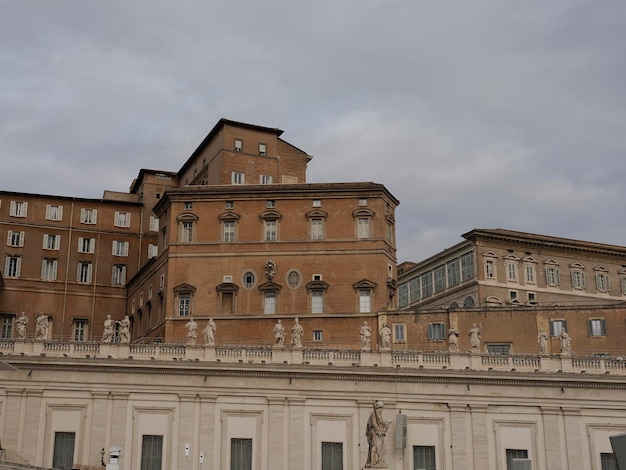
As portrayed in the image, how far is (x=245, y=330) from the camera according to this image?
221 ft

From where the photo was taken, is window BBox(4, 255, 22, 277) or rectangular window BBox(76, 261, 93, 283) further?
rectangular window BBox(76, 261, 93, 283)

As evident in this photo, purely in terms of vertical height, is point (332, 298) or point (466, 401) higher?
point (332, 298)

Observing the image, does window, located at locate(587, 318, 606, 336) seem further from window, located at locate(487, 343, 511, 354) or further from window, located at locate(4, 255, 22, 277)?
window, located at locate(4, 255, 22, 277)

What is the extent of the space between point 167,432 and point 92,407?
432cm

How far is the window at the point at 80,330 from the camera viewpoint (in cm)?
7894

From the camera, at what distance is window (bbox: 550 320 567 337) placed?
64.8 m

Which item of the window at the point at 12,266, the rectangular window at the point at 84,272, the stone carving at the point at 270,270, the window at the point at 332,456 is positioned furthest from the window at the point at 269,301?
the window at the point at 12,266

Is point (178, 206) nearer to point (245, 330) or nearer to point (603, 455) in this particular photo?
point (245, 330)

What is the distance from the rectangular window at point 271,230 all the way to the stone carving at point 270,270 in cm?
203

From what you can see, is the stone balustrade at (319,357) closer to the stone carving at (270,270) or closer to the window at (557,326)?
Result: the window at (557,326)

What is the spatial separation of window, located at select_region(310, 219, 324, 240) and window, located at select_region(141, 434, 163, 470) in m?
Result: 23.0

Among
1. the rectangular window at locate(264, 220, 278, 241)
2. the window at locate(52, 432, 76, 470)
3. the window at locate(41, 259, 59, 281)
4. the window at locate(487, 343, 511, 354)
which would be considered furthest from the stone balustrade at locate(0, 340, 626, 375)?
the window at locate(41, 259, 59, 281)

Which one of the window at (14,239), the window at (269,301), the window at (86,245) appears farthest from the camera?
the window at (86,245)

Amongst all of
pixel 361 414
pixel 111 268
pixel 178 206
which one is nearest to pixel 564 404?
pixel 361 414
